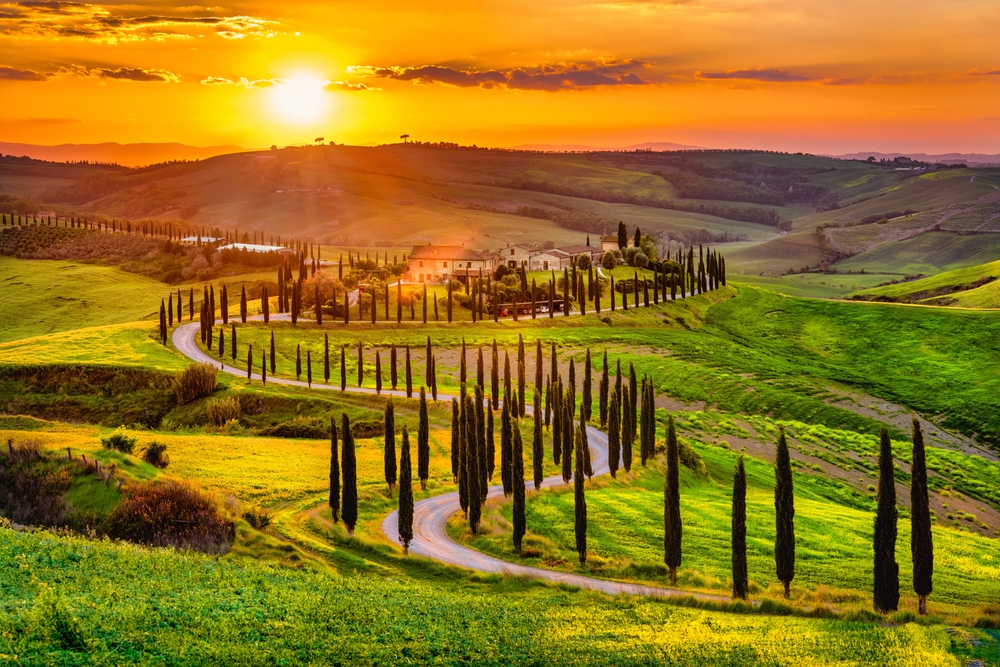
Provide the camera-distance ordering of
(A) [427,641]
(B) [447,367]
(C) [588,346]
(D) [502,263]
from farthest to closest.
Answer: (D) [502,263]
(C) [588,346]
(B) [447,367]
(A) [427,641]

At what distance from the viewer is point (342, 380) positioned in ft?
350

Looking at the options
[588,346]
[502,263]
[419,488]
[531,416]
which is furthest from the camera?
[502,263]

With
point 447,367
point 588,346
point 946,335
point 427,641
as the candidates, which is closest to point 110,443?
point 427,641

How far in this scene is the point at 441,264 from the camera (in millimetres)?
176875

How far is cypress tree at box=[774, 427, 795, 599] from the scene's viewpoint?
164ft

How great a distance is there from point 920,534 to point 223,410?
68.2 metres

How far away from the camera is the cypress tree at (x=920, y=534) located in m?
47.8

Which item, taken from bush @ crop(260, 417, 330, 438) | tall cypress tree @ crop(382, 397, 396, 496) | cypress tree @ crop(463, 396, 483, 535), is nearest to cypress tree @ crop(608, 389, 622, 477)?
cypress tree @ crop(463, 396, 483, 535)

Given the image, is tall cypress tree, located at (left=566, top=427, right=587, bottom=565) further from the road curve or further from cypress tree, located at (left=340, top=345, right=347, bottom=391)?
cypress tree, located at (left=340, top=345, right=347, bottom=391)

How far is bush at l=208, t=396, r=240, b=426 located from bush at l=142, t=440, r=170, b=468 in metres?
28.9

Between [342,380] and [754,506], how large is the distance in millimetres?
52256

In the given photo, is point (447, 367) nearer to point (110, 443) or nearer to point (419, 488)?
point (419, 488)

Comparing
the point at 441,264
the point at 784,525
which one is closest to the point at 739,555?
the point at 784,525

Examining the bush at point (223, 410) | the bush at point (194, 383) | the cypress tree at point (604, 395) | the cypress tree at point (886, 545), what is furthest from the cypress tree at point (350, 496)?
the bush at point (194, 383)
